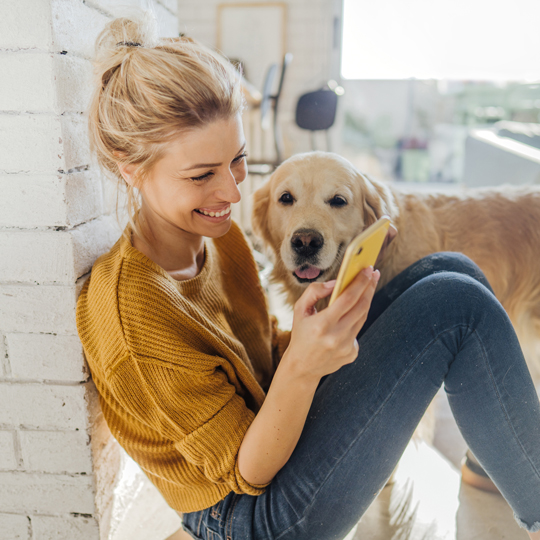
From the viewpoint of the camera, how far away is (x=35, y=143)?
2.71 feet

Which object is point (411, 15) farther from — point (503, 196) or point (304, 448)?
point (304, 448)

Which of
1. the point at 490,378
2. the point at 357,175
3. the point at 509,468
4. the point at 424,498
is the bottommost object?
the point at 424,498

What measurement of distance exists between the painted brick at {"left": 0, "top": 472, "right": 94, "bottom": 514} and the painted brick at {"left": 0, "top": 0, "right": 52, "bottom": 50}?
0.83 metres

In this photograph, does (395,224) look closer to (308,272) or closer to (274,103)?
(308,272)

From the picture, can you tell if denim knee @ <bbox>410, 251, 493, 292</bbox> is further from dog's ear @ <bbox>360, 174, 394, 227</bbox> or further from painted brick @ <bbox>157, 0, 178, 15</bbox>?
painted brick @ <bbox>157, 0, 178, 15</bbox>

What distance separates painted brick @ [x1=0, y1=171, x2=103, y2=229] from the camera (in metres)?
0.84

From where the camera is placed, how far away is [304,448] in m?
0.81

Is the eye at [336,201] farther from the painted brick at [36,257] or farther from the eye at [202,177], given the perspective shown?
the painted brick at [36,257]

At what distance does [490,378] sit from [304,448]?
0.35m

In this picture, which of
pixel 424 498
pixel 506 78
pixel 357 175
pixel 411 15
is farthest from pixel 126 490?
pixel 506 78

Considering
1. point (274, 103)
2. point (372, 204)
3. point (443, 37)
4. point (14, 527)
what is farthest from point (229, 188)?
point (443, 37)

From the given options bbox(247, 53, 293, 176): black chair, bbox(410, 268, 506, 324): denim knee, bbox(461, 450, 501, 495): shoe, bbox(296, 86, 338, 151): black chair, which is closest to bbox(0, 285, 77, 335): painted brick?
bbox(410, 268, 506, 324): denim knee

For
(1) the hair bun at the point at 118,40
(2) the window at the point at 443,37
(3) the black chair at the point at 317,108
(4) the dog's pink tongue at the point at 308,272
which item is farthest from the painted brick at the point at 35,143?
(2) the window at the point at 443,37

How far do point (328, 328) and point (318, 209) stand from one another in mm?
693
